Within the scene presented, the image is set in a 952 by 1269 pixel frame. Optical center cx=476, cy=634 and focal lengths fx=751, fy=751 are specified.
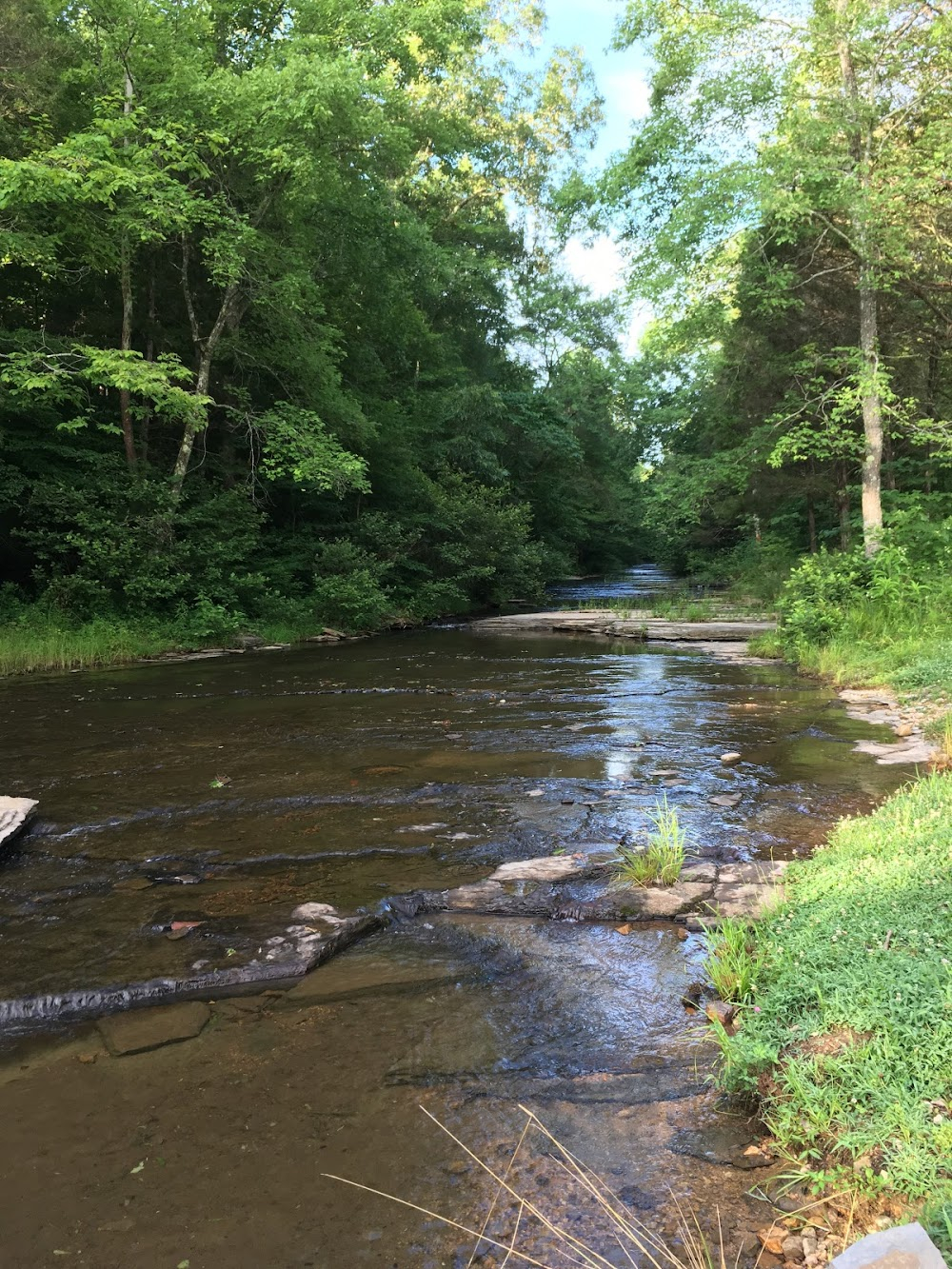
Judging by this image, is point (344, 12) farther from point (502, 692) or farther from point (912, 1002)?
point (912, 1002)

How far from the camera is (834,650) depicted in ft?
33.5

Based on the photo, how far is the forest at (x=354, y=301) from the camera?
11570mm

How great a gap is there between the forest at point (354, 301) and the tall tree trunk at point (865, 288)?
2.7 inches

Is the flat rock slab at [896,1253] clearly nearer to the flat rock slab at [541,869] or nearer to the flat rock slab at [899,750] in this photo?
the flat rock slab at [541,869]

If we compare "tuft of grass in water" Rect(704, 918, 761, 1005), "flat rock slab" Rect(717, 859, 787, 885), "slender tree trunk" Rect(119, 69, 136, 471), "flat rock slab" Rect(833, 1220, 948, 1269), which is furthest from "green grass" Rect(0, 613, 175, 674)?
"flat rock slab" Rect(833, 1220, 948, 1269)

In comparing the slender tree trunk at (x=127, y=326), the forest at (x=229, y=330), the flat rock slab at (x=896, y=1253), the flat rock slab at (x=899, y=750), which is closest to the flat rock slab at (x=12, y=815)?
the flat rock slab at (x=896, y=1253)

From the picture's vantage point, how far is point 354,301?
795 inches

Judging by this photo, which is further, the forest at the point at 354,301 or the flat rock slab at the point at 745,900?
the forest at the point at 354,301

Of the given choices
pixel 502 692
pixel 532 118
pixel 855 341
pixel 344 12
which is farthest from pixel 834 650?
pixel 532 118

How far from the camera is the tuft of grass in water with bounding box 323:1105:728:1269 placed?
179 centimetres

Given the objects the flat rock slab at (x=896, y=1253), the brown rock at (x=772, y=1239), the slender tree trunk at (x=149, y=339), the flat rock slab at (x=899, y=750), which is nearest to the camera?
the flat rock slab at (x=896, y=1253)

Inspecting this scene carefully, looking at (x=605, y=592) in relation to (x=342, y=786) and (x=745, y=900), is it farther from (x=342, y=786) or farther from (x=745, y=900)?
(x=745, y=900)

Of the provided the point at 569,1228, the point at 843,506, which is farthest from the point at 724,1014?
the point at 843,506

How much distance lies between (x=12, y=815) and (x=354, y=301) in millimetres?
18547
